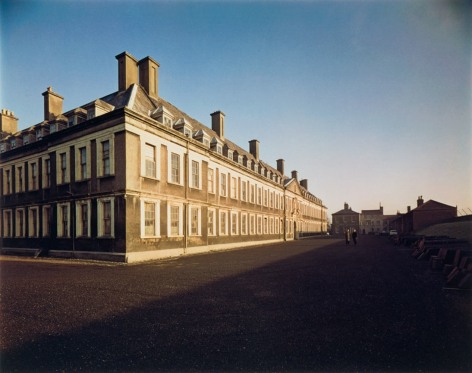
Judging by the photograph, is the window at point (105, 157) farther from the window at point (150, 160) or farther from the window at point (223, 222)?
the window at point (223, 222)

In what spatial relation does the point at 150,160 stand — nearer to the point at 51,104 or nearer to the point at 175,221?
the point at 175,221

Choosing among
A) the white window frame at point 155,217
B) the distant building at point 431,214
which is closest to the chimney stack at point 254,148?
the white window frame at point 155,217

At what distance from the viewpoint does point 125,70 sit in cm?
2011

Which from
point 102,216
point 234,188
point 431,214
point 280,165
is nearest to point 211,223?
point 234,188

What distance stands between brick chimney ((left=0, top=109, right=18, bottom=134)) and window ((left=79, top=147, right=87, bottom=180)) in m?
18.9

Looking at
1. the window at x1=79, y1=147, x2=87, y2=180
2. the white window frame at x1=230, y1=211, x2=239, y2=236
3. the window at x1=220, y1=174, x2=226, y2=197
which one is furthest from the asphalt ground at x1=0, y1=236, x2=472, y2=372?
the white window frame at x1=230, y1=211, x2=239, y2=236

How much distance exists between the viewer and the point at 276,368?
139 inches

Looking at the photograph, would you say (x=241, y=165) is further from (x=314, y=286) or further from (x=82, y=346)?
(x=82, y=346)

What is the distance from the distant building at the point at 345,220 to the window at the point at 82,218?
105 meters

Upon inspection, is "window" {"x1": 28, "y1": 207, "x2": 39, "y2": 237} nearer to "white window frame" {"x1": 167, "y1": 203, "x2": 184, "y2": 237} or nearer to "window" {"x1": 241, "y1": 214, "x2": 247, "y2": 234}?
"white window frame" {"x1": 167, "y1": 203, "x2": 184, "y2": 237}

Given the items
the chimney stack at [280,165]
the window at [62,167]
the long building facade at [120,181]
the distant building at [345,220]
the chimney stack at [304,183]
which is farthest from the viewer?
the distant building at [345,220]

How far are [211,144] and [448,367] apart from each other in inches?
976

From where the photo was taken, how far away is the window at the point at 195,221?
69.7ft

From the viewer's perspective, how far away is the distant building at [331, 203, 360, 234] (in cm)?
10819
